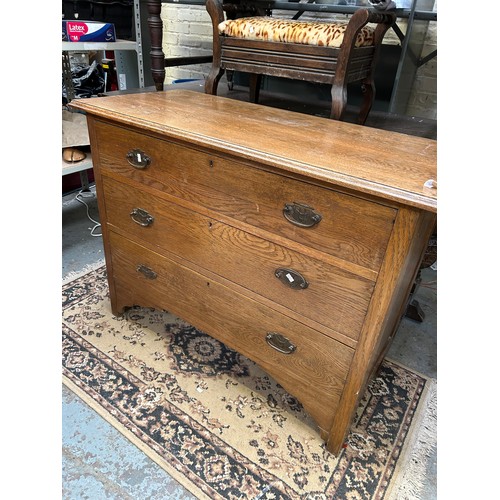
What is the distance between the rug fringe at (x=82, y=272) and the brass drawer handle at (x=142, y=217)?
0.71 m

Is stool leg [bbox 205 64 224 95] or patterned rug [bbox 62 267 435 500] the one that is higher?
stool leg [bbox 205 64 224 95]

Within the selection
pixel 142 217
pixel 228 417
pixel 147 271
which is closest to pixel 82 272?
pixel 147 271

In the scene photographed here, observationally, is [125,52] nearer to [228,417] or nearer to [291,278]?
[291,278]

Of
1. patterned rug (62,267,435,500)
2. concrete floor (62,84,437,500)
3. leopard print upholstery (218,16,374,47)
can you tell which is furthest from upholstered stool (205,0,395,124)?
patterned rug (62,267,435,500)

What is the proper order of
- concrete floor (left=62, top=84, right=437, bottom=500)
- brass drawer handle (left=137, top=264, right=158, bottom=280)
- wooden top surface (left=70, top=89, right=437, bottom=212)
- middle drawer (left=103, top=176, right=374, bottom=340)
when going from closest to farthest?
wooden top surface (left=70, top=89, right=437, bottom=212) < middle drawer (left=103, top=176, right=374, bottom=340) < concrete floor (left=62, top=84, right=437, bottom=500) < brass drawer handle (left=137, top=264, right=158, bottom=280)

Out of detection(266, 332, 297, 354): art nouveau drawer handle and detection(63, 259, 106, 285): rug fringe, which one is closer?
detection(266, 332, 297, 354): art nouveau drawer handle

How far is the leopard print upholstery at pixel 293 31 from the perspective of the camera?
1171 millimetres

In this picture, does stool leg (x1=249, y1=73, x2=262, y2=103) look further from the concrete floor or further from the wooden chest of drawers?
the concrete floor

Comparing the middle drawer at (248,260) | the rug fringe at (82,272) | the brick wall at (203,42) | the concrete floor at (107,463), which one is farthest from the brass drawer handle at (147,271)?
the brick wall at (203,42)

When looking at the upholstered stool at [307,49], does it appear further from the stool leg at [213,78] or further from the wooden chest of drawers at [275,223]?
the wooden chest of drawers at [275,223]

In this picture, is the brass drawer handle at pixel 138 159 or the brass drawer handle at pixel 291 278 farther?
the brass drawer handle at pixel 138 159

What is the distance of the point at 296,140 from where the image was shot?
0.92 m

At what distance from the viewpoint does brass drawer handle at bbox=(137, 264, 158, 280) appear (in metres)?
1.25
